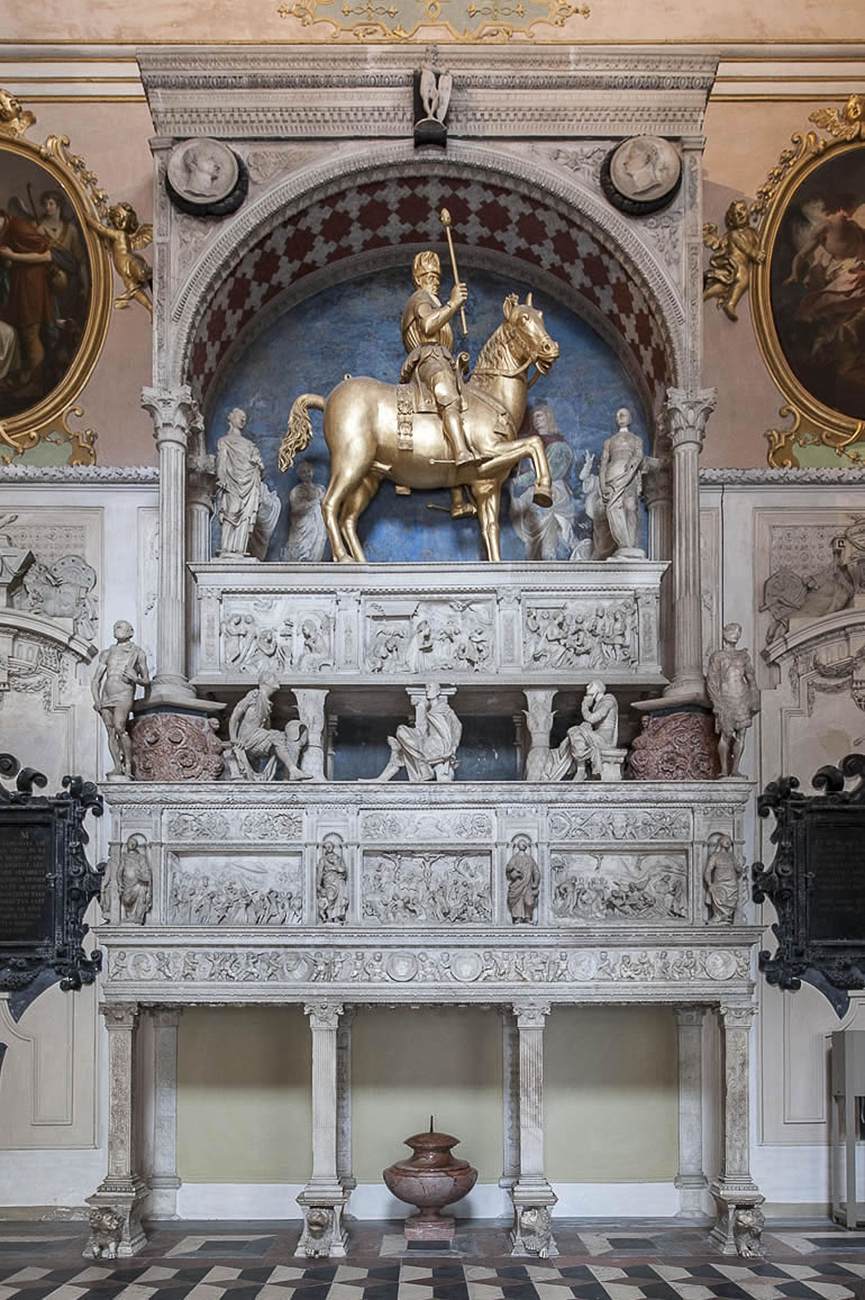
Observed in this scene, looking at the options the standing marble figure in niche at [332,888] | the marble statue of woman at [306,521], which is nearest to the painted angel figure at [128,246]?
the marble statue of woman at [306,521]

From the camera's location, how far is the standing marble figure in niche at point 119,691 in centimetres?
1100

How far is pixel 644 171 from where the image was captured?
11633 millimetres

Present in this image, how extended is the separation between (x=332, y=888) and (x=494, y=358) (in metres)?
4.81

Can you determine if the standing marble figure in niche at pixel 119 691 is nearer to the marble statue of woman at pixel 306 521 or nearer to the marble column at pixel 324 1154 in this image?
the marble statue of woman at pixel 306 521

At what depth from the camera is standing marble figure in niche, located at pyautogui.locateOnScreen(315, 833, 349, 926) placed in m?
10.7

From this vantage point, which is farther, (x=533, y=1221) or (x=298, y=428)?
(x=298, y=428)

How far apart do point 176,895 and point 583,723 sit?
3.44 meters

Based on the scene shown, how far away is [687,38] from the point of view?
12.8 m

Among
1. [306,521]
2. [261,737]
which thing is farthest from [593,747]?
[306,521]

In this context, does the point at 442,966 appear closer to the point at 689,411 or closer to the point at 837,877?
the point at 837,877

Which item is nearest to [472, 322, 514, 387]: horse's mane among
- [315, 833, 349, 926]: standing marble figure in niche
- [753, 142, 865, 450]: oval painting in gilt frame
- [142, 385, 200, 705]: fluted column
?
[753, 142, 865, 450]: oval painting in gilt frame

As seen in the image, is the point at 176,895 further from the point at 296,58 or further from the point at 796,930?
the point at 296,58

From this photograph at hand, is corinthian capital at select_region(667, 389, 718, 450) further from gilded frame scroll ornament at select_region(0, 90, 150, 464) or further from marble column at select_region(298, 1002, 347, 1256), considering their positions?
marble column at select_region(298, 1002, 347, 1256)

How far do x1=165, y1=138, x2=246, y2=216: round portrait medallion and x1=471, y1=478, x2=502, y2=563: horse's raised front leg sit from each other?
126 inches
